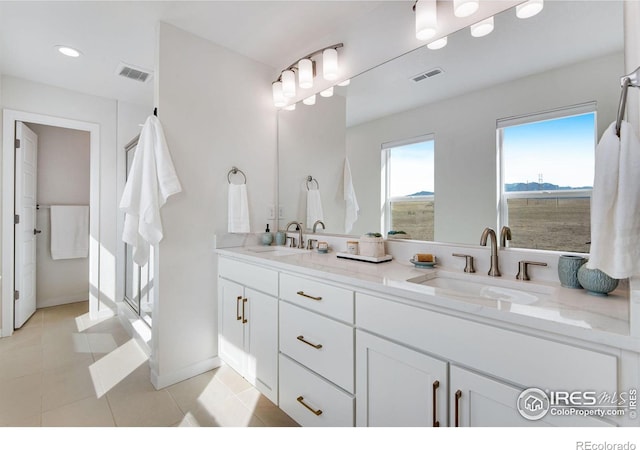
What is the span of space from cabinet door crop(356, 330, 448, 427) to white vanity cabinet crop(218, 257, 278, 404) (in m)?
0.64

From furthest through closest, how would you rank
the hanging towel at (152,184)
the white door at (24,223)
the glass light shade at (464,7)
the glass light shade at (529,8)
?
the white door at (24,223) → the hanging towel at (152,184) → the glass light shade at (464,7) → the glass light shade at (529,8)

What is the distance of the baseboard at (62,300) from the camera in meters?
3.59

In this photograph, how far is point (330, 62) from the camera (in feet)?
6.86

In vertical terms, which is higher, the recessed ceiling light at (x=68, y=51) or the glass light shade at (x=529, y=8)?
the recessed ceiling light at (x=68, y=51)

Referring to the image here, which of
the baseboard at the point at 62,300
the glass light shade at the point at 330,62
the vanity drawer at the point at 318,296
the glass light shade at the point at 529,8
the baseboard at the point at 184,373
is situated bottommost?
the baseboard at the point at 184,373

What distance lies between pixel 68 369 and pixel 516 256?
3.05 meters

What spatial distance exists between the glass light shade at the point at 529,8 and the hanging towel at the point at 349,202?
3.76ft

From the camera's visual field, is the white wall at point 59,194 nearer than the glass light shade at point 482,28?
No

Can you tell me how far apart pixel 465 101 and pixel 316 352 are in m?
1.50

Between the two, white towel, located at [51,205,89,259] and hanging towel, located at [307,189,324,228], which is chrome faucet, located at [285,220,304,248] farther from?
white towel, located at [51,205,89,259]

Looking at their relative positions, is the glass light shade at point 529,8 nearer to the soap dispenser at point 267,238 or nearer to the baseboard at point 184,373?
the soap dispenser at point 267,238

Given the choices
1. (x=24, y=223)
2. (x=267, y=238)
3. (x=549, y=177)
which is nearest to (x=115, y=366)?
(x=267, y=238)

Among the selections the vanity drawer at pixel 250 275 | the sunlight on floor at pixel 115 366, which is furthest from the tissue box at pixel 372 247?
the sunlight on floor at pixel 115 366
